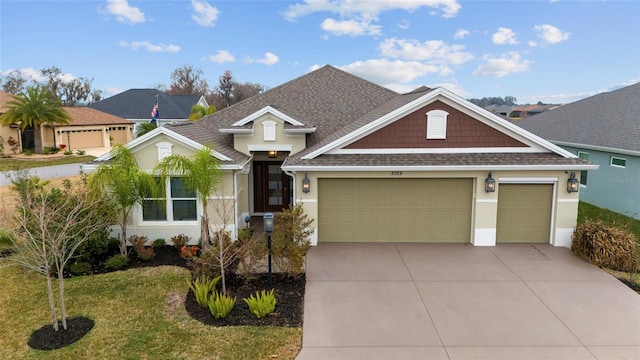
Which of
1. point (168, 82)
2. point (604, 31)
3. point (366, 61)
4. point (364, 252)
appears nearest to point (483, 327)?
point (364, 252)

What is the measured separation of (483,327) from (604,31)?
14549mm

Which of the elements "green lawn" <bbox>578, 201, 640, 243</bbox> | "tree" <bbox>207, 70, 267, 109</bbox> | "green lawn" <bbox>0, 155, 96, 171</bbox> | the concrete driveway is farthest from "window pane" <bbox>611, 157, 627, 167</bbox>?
"tree" <bbox>207, 70, 267, 109</bbox>

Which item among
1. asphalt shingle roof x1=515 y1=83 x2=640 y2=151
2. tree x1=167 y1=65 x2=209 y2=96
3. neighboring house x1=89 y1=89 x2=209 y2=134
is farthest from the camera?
tree x1=167 y1=65 x2=209 y2=96

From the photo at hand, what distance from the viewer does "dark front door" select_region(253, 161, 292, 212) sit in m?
15.5

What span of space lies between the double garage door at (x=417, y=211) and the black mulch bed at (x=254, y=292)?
3149 millimetres

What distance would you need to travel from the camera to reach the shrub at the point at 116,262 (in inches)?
406

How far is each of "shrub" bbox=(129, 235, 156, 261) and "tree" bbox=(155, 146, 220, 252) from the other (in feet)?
4.70

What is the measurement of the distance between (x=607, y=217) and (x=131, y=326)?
16089 millimetres

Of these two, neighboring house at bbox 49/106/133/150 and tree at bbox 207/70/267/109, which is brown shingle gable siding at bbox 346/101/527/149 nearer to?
neighboring house at bbox 49/106/133/150

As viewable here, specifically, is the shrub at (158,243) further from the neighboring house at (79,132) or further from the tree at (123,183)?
the neighboring house at (79,132)

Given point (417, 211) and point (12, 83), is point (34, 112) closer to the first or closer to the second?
point (417, 211)

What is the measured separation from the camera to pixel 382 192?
12102 mm

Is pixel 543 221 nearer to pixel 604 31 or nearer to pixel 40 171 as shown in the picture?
pixel 604 31

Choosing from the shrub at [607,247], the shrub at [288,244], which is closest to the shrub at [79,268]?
the shrub at [288,244]
